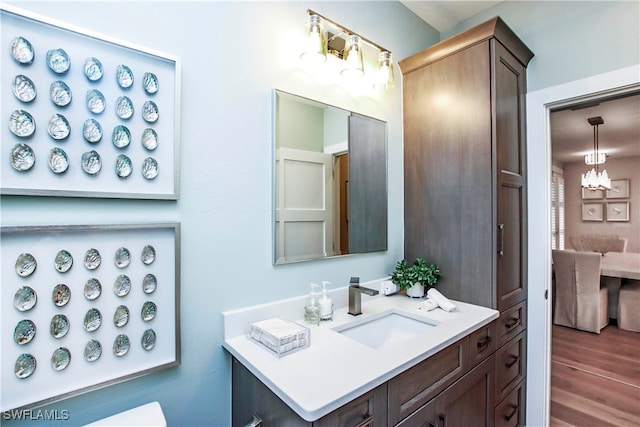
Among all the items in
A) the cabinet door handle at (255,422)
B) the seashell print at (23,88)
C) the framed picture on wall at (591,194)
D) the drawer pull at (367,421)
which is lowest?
the cabinet door handle at (255,422)

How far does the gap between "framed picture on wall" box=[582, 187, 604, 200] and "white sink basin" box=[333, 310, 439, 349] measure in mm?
5701

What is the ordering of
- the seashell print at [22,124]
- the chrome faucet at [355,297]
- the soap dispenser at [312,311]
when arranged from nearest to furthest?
the seashell print at [22,124], the soap dispenser at [312,311], the chrome faucet at [355,297]

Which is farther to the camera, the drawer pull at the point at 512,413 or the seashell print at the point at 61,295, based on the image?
the drawer pull at the point at 512,413

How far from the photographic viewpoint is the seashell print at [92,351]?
0.91 m

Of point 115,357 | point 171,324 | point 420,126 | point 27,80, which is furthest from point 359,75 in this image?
point 115,357

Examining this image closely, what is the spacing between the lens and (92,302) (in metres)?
0.92

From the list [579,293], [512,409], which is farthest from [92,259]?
[579,293]

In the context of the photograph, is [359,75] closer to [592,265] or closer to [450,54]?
[450,54]

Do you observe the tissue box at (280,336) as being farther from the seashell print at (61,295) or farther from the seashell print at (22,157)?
the seashell print at (22,157)

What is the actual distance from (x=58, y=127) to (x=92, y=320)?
56 centimetres

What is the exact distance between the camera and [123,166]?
968 mm

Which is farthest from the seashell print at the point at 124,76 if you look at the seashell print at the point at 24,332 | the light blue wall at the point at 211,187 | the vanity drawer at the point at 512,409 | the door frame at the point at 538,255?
the vanity drawer at the point at 512,409

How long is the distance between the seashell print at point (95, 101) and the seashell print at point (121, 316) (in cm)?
60

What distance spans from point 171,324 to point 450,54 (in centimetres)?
183
